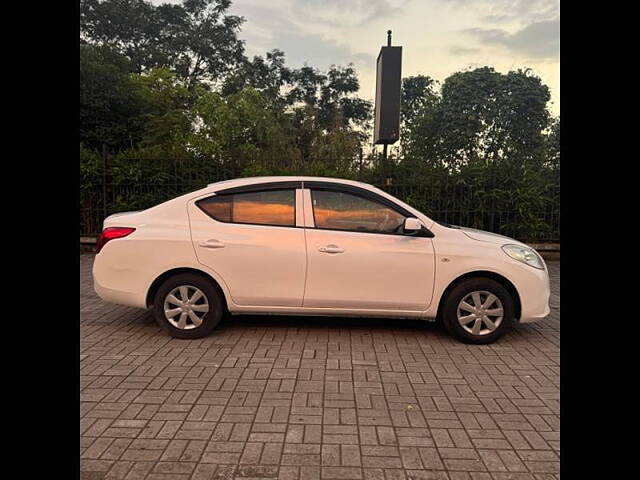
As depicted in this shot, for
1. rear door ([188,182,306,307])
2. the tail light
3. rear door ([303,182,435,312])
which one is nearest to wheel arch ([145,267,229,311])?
rear door ([188,182,306,307])

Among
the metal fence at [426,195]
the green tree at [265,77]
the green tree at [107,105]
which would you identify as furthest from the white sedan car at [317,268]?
the green tree at [265,77]

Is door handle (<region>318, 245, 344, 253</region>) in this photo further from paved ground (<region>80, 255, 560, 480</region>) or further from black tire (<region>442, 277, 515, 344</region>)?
black tire (<region>442, 277, 515, 344</region>)

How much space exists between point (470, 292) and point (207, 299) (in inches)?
105

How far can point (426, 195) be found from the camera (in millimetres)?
9844

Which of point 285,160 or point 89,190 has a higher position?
point 285,160

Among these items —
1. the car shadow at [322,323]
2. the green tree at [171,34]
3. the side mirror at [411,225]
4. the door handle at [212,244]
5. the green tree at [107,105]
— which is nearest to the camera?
the side mirror at [411,225]

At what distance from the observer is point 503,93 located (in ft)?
73.5

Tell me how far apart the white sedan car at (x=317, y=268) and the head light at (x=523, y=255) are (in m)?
0.01

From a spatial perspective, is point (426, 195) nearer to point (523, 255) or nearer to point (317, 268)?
point (523, 255)

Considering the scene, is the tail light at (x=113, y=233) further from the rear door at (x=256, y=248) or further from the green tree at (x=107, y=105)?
the green tree at (x=107, y=105)

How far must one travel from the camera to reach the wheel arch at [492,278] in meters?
4.61
